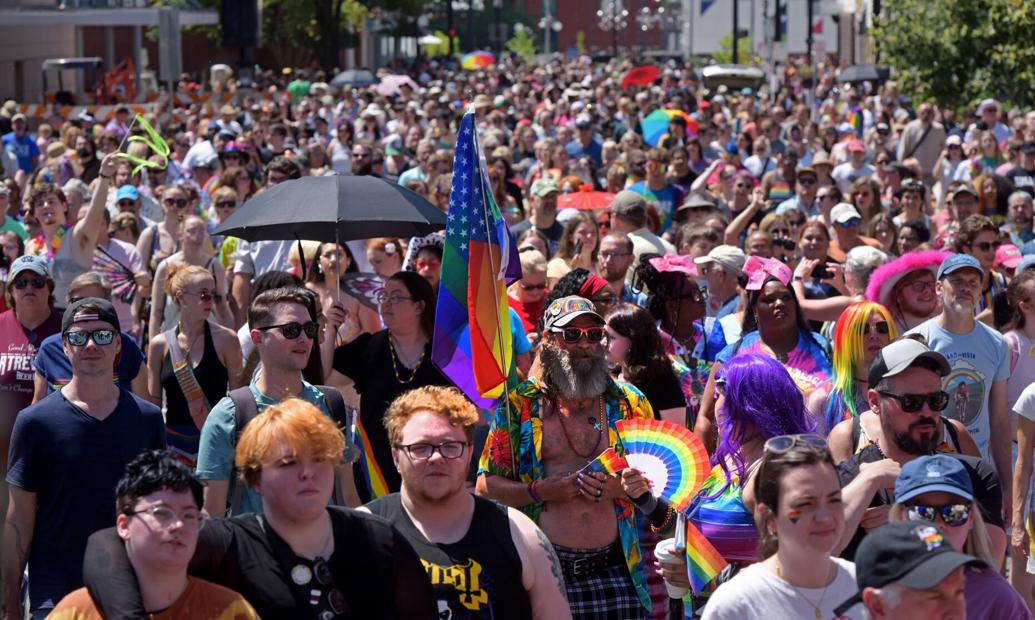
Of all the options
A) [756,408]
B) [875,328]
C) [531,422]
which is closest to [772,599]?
[756,408]

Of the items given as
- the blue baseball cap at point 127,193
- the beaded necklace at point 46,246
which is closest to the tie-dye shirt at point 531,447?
the beaded necklace at point 46,246

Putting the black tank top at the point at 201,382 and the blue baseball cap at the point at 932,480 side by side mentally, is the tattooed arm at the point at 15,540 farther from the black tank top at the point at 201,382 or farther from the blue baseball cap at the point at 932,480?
the blue baseball cap at the point at 932,480

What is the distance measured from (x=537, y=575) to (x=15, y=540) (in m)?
1.90

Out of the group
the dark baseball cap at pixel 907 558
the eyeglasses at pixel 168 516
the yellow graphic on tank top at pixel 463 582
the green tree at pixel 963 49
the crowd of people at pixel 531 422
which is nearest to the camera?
the dark baseball cap at pixel 907 558

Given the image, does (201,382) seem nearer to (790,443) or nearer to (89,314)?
(89,314)

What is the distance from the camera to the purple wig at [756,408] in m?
5.19

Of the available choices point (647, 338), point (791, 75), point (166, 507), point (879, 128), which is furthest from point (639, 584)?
point (791, 75)

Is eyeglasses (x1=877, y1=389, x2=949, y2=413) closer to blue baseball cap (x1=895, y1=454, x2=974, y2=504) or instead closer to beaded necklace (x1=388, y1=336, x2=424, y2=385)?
blue baseball cap (x1=895, y1=454, x2=974, y2=504)

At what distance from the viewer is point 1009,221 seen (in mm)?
11938

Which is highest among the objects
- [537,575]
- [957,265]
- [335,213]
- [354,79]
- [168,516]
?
[354,79]

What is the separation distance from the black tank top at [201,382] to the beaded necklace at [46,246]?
339 centimetres

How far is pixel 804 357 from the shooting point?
7.32 metres

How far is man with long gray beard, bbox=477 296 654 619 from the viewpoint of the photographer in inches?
214

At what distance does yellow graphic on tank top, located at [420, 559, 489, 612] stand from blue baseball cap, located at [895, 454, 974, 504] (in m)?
1.15
